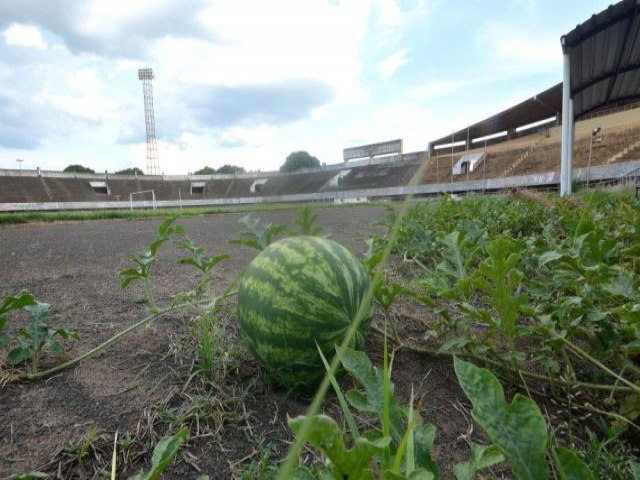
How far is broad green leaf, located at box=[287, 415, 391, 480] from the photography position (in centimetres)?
50

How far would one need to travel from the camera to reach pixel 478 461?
628 mm

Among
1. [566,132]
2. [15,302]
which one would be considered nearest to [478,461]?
[15,302]

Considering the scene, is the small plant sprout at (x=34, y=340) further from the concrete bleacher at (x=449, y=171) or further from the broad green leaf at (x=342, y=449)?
the concrete bleacher at (x=449, y=171)

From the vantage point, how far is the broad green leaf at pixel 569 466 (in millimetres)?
565

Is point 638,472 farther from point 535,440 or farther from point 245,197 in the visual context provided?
point 245,197

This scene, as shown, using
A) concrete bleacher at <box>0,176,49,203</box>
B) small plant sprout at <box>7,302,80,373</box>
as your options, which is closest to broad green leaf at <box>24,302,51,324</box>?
small plant sprout at <box>7,302,80,373</box>

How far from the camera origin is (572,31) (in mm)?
8234

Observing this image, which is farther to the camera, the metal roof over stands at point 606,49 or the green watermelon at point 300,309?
the metal roof over stands at point 606,49

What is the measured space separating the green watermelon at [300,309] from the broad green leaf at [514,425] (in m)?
0.50

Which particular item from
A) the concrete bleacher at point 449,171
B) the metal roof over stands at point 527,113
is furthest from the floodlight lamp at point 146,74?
the metal roof over stands at point 527,113

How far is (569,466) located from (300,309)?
69 cm

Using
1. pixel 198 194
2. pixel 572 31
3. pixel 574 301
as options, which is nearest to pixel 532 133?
pixel 572 31

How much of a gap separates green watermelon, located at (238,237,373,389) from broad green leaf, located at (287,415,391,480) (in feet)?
1.77

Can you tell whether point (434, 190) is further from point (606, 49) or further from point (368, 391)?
point (368, 391)
